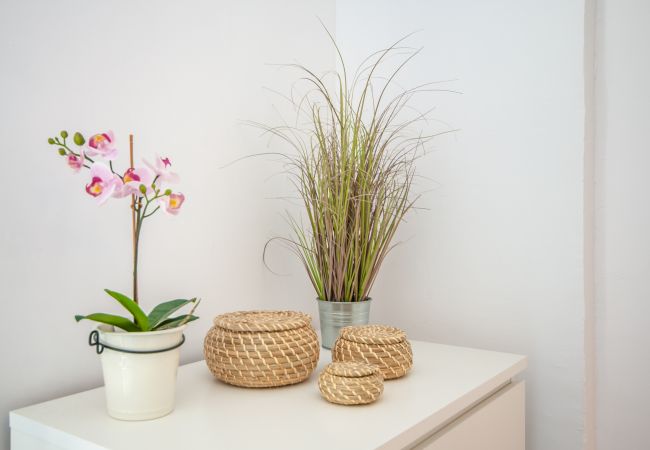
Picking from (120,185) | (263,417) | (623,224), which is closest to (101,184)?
(120,185)

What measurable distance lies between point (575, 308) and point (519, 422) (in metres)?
0.33

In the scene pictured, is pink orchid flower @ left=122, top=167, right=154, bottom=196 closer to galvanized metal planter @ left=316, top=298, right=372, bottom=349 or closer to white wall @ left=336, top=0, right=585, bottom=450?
galvanized metal planter @ left=316, top=298, right=372, bottom=349

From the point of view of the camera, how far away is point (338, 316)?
1363 mm

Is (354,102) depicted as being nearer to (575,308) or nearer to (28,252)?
(575,308)

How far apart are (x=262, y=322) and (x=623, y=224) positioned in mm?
976

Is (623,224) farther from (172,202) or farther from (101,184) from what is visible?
(101,184)

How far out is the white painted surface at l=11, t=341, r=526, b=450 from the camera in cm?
82

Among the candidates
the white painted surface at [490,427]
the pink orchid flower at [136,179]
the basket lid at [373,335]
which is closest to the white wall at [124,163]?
the pink orchid flower at [136,179]

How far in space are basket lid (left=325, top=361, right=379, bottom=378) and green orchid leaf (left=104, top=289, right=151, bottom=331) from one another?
331 mm

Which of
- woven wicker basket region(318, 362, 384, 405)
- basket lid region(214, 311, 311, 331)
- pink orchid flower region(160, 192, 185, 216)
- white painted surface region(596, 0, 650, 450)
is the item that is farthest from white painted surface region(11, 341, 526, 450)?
white painted surface region(596, 0, 650, 450)

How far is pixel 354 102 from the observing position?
1808mm

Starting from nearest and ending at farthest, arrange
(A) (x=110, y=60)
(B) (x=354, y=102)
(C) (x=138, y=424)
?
(C) (x=138, y=424), (A) (x=110, y=60), (B) (x=354, y=102)

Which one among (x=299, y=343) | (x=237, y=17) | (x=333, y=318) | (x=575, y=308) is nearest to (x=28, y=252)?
(x=299, y=343)

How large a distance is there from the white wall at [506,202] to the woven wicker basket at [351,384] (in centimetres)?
67
